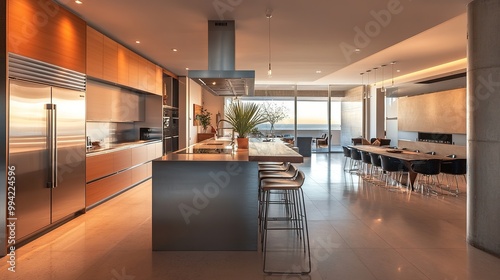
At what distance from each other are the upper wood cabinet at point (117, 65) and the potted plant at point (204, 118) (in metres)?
3.75

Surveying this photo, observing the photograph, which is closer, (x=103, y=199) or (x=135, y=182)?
(x=103, y=199)

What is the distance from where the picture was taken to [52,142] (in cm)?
403

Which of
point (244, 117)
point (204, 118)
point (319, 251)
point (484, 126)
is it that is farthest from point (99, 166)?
point (204, 118)

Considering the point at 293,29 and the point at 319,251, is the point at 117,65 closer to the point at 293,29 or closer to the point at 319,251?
the point at 293,29

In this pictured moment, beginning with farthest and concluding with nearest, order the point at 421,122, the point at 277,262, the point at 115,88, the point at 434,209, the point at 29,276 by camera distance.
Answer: the point at 421,122 → the point at 115,88 → the point at 434,209 → the point at 277,262 → the point at 29,276

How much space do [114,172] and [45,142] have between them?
2.04 meters

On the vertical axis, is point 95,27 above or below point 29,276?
above

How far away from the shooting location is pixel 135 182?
705 centimetres

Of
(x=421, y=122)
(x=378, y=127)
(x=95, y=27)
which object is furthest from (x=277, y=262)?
(x=378, y=127)

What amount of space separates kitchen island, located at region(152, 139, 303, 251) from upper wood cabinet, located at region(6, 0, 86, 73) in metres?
1.91

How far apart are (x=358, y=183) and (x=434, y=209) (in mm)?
2376

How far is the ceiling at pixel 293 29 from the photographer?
439 cm

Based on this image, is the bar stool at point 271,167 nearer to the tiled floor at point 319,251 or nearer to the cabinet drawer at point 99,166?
the tiled floor at point 319,251

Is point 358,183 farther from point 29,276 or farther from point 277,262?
point 29,276
